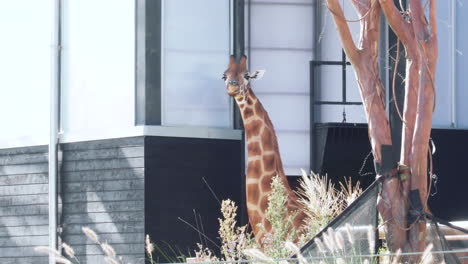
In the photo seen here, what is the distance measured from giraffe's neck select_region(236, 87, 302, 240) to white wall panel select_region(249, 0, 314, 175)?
159cm

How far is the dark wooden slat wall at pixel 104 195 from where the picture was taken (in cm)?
1179

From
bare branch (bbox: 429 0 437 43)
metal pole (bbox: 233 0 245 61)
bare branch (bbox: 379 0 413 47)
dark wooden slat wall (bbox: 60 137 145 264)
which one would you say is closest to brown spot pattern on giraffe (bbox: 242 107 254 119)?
metal pole (bbox: 233 0 245 61)

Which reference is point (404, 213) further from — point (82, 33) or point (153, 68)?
point (82, 33)

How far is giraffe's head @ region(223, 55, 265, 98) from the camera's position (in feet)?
38.0

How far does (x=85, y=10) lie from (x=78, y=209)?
7.58 ft

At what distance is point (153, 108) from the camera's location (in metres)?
11.8

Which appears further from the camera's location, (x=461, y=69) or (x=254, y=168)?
(x=461, y=69)

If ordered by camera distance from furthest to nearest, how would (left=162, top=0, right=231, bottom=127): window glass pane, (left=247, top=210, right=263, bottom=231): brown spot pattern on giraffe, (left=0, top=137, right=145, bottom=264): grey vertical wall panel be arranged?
(left=162, top=0, right=231, bottom=127): window glass pane → (left=0, top=137, right=145, bottom=264): grey vertical wall panel → (left=247, top=210, right=263, bottom=231): brown spot pattern on giraffe

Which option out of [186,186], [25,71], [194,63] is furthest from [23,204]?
[194,63]

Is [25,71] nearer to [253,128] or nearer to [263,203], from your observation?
[253,128]

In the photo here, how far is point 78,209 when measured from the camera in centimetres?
1246

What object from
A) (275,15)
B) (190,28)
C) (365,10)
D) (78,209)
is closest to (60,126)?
(78,209)

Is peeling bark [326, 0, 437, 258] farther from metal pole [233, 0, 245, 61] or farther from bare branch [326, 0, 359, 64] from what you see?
metal pole [233, 0, 245, 61]

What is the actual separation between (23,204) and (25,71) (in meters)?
1.67
